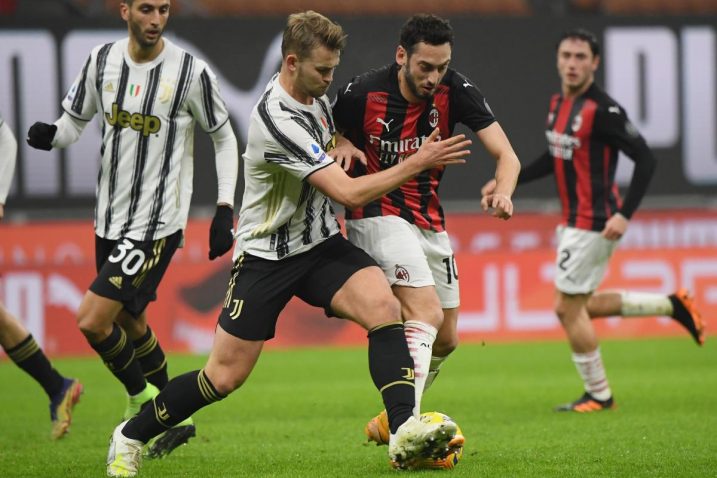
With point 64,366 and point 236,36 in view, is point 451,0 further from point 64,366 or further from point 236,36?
point 64,366

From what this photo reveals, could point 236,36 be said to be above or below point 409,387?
above

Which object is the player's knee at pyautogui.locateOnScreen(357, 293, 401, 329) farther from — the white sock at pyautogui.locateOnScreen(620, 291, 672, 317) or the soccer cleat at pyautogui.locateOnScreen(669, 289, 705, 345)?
the soccer cleat at pyautogui.locateOnScreen(669, 289, 705, 345)

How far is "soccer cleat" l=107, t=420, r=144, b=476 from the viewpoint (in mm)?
5387

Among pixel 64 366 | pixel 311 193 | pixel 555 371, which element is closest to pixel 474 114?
pixel 311 193

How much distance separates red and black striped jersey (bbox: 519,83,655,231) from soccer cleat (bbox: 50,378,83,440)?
11.4 feet

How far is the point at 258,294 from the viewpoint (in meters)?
5.37

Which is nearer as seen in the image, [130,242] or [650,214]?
[130,242]

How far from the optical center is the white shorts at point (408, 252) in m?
5.73

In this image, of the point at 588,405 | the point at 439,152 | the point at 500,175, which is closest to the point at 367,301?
the point at 439,152

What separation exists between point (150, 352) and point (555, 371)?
4704mm

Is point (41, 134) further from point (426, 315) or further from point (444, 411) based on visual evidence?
point (444, 411)

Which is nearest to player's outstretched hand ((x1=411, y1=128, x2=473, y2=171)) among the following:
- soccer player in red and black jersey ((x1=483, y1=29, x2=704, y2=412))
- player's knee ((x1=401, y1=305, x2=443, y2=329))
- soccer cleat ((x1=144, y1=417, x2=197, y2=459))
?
player's knee ((x1=401, y1=305, x2=443, y2=329))

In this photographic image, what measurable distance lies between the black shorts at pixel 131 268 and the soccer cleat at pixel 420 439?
1990 mm

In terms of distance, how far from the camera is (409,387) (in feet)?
16.9
